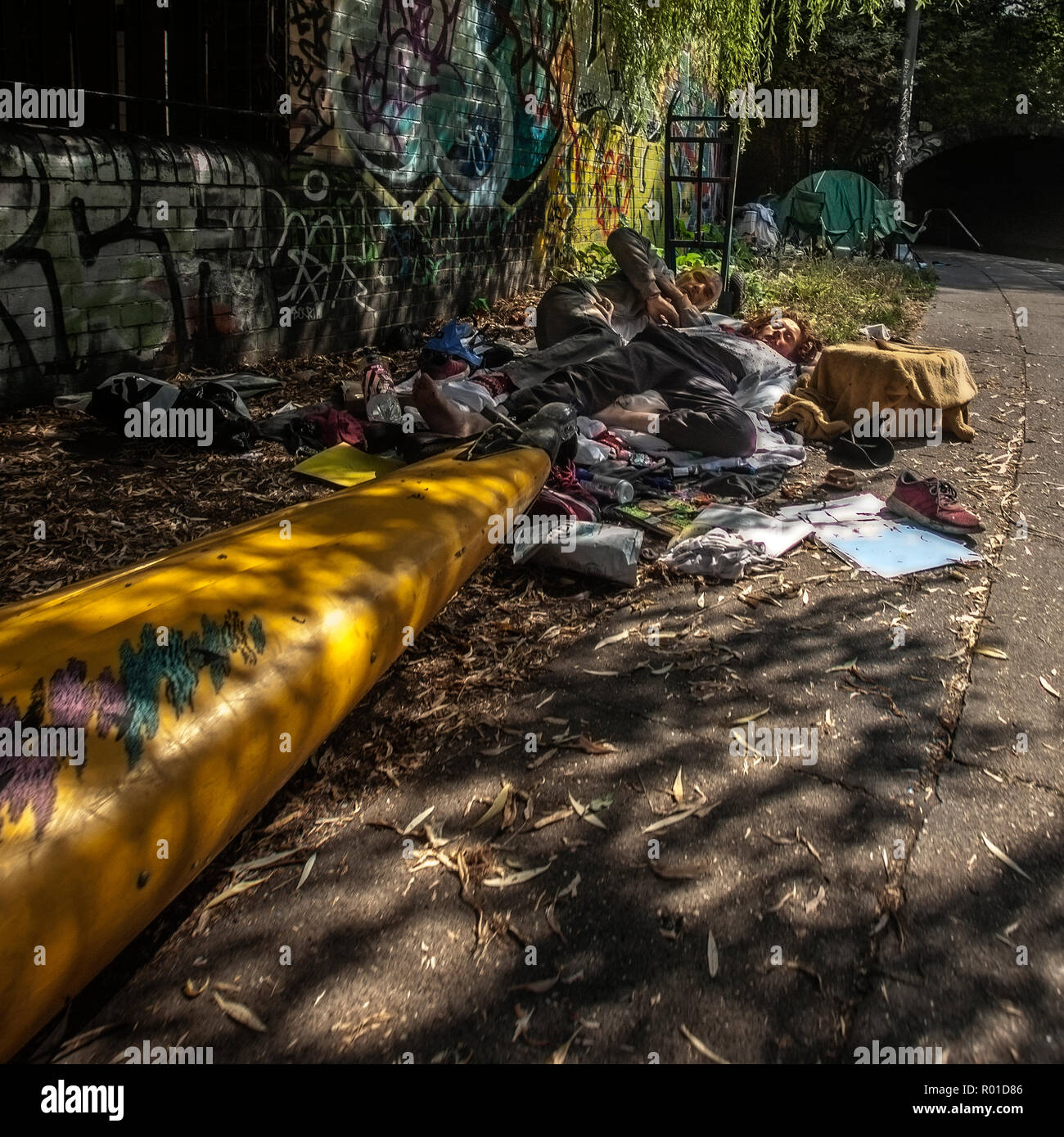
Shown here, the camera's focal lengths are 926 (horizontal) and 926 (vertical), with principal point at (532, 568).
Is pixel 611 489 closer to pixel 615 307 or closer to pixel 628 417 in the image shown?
pixel 628 417

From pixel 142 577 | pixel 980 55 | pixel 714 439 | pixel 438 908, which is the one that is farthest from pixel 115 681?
pixel 980 55

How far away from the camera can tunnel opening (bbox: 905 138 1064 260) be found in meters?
25.6

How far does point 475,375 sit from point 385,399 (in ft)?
3.54

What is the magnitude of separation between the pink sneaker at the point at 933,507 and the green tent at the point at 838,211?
13849 millimetres

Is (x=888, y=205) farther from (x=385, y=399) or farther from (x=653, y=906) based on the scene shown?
(x=653, y=906)

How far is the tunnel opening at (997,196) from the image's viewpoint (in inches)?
1009

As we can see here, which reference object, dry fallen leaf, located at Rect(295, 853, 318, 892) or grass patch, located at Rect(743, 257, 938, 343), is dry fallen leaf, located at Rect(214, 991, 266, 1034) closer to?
dry fallen leaf, located at Rect(295, 853, 318, 892)

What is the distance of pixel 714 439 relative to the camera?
555cm

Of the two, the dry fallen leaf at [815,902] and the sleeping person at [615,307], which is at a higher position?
the sleeping person at [615,307]

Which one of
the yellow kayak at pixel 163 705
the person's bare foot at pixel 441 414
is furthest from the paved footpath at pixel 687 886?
the person's bare foot at pixel 441 414

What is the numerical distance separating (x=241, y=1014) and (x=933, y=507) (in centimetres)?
401

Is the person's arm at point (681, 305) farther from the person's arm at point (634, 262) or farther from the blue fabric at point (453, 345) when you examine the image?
the blue fabric at point (453, 345)

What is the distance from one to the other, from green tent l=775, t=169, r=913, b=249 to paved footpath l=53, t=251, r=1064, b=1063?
15582mm

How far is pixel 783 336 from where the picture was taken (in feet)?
26.0
